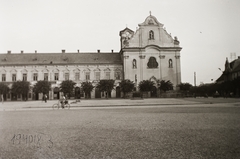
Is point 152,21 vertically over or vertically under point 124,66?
over

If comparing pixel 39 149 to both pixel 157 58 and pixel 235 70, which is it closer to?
pixel 157 58

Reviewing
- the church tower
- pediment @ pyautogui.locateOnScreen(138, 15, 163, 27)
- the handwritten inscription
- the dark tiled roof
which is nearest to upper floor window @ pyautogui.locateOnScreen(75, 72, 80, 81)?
the dark tiled roof

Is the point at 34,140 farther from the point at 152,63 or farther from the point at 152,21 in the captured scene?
the point at 152,21

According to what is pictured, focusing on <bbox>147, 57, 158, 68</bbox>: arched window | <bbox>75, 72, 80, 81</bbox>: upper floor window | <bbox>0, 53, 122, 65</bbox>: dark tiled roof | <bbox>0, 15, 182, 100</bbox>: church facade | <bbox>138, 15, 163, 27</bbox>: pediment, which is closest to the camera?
<bbox>0, 15, 182, 100</bbox>: church facade

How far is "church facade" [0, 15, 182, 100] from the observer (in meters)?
55.6

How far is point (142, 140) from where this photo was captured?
246 inches

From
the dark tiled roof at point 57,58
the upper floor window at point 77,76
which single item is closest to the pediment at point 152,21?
the dark tiled roof at point 57,58

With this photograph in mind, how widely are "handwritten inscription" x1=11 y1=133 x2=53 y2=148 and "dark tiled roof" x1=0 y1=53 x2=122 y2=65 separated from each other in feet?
167

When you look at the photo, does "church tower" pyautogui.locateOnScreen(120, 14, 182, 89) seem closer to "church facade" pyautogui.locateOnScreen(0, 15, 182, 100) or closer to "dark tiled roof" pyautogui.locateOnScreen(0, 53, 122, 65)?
"church facade" pyautogui.locateOnScreen(0, 15, 182, 100)

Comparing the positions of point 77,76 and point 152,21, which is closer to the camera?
point 152,21

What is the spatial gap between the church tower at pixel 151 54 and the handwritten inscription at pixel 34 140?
48694 mm

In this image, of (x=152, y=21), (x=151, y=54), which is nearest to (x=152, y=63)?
(x=151, y=54)

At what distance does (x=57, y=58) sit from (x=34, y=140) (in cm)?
5429

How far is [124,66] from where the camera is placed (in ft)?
182
